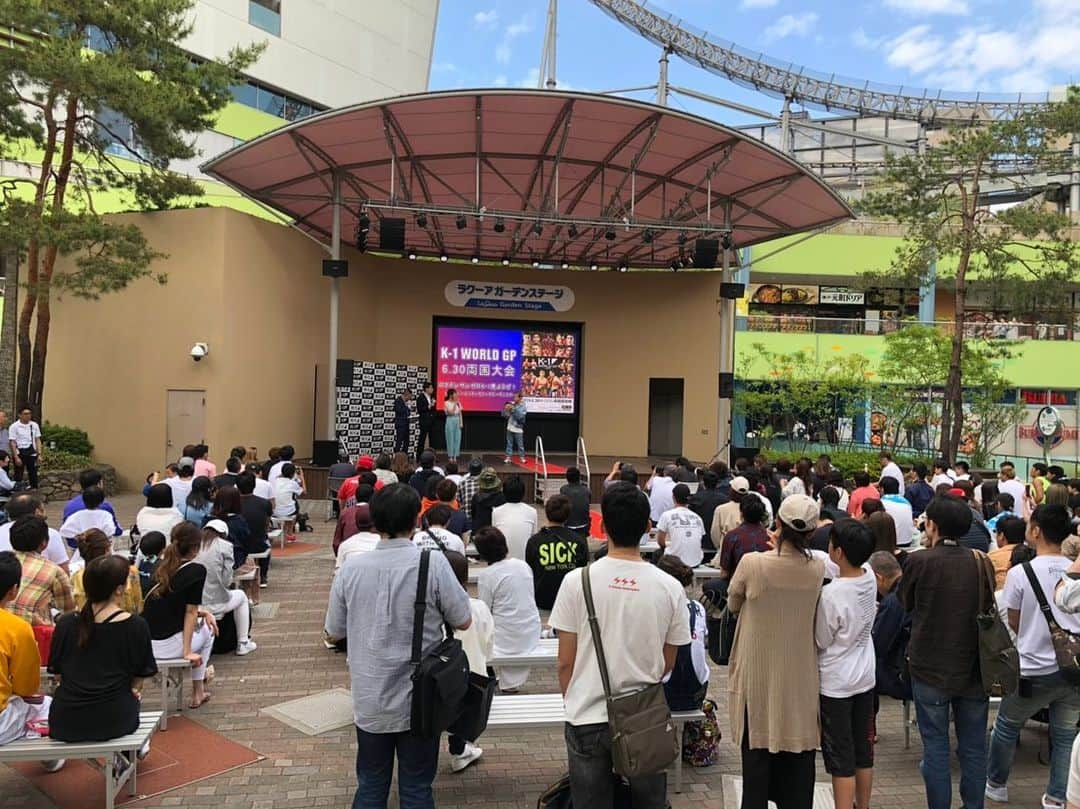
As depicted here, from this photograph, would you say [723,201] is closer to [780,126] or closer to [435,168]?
[435,168]

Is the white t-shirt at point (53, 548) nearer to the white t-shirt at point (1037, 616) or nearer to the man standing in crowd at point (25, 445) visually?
the white t-shirt at point (1037, 616)

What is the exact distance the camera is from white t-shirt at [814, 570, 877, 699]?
9.33 ft

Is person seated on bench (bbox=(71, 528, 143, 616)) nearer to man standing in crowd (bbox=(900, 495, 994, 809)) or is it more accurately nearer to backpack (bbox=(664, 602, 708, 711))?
backpack (bbox=(664, 602, 708, 711))

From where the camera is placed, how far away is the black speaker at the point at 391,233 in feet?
41.2

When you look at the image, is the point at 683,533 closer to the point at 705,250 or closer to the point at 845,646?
the point at 845,646

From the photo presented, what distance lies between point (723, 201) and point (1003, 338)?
11.6 m

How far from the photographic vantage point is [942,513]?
3227 millimetres

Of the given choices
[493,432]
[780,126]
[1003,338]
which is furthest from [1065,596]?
[780,126]

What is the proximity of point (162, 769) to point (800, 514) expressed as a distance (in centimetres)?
332

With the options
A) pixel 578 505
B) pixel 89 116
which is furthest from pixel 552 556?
pixel 89 116

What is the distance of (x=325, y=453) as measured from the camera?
13156mm

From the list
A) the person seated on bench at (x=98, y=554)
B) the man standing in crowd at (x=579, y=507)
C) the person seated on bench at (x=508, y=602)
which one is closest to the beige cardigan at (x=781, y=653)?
the person seated on bench at (x=508, y=602)

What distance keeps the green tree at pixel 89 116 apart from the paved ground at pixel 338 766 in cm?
890

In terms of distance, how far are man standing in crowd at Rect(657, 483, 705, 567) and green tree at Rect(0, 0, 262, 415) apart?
9.46 meters
